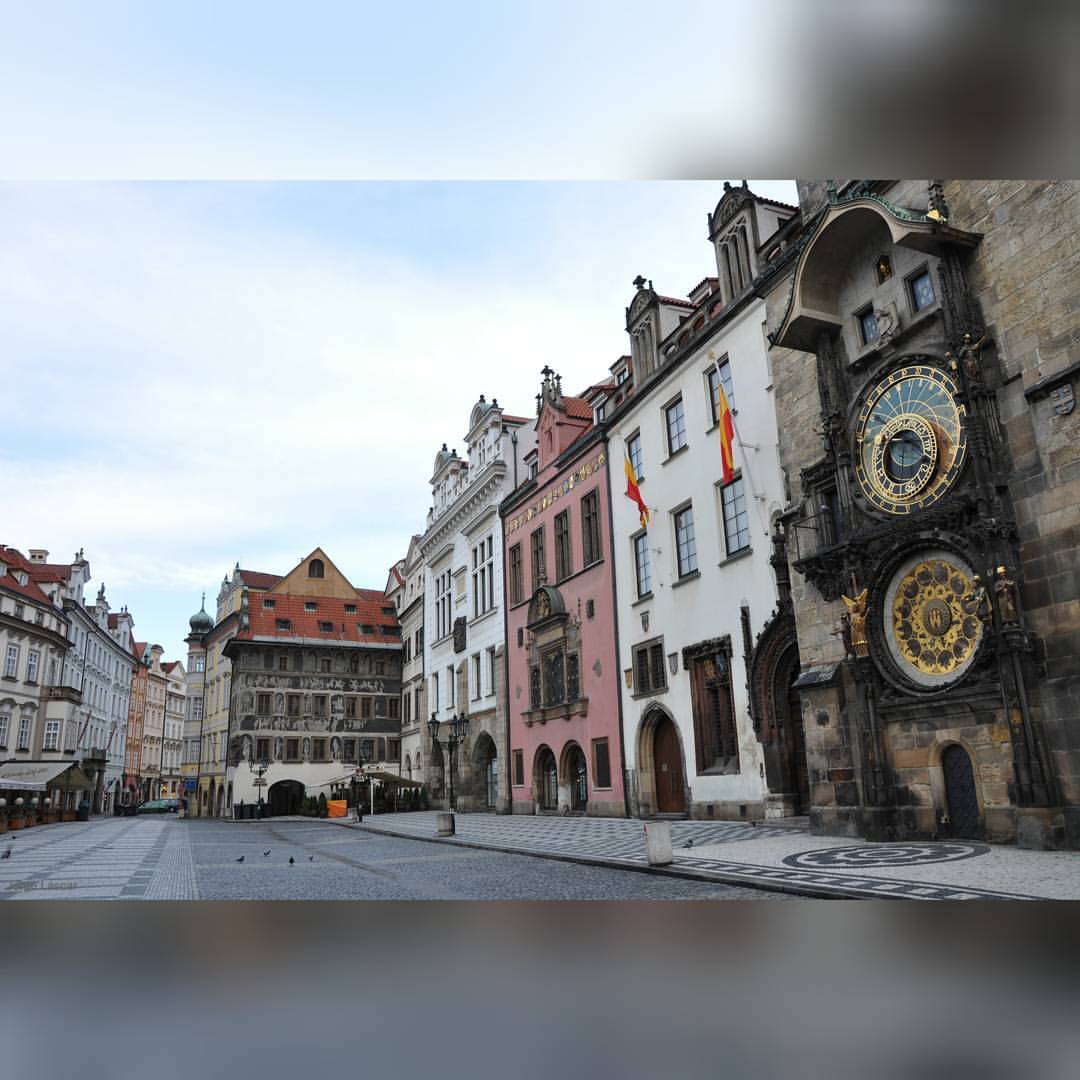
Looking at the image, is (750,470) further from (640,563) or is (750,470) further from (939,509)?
(939,509)

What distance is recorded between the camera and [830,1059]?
3.80 metres

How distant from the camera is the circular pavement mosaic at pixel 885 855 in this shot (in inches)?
429

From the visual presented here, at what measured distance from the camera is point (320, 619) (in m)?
58.3

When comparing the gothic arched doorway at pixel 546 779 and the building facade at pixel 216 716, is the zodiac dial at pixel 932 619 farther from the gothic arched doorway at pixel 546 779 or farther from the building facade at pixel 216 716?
the building facade at pixel 216 716

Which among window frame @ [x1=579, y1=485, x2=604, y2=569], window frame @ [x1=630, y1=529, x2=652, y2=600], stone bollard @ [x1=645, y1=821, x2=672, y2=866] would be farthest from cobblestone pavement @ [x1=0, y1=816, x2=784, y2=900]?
window frame @ [x1=579, y1=485, x2=604, y2=569]

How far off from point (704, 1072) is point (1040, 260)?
1205cm

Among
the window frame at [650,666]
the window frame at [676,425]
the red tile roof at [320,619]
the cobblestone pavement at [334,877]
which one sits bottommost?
the cobblestone pavement at [334,877]

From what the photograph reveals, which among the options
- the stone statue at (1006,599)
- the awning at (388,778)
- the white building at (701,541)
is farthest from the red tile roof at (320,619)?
the stone statue at (1006,599)

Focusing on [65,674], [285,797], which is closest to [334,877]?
[285,797]

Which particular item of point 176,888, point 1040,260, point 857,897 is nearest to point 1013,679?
point 857,897

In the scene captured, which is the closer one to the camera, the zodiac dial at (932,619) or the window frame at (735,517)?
the zodiac dial at (932,619)

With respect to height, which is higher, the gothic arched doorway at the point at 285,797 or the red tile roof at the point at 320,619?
the red tile roof at the point at 320,619

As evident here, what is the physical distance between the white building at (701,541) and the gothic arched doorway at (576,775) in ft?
13.6
